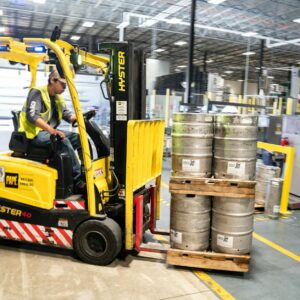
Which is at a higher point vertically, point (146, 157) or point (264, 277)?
point (146, 157)

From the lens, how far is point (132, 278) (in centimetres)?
374

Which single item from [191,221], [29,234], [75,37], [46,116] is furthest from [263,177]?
[75,37]

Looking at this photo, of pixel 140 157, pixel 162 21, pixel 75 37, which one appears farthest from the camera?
pixel 75 37

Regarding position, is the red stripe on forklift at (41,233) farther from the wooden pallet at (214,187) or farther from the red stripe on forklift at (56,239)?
the wooden pallet at (214,187)

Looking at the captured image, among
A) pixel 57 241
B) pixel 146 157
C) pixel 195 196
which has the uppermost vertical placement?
pixel 146 157

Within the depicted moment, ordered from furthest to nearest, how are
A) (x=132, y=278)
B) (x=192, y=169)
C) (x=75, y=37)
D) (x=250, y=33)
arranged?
(x=75, y=37) < (x=250, y=33) < (x=192, y=169) < (x=132, y=278)

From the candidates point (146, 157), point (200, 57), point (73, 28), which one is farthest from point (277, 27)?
point (146, 157)

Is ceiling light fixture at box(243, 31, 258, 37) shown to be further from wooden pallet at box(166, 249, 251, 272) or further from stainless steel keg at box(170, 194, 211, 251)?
wooden pallet at box(166, 249, 251, 272)

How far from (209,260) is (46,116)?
2.59m

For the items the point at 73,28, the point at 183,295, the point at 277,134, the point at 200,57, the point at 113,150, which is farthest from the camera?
the point at 200,57

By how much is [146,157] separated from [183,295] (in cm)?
166

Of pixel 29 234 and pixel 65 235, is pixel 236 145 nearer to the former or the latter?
pixel 65 235

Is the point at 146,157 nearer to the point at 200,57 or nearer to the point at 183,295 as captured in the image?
the point at 183,295

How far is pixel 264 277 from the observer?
3.90 meters
